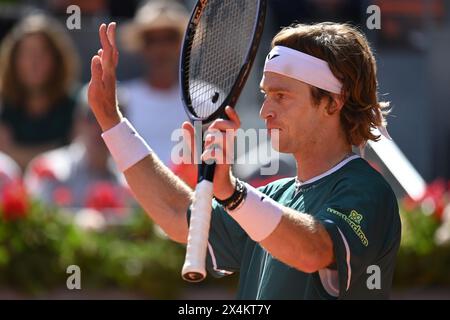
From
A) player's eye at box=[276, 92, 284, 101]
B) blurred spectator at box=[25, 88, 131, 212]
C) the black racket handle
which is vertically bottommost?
the black racket handle

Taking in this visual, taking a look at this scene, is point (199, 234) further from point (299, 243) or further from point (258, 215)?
point (299, 243)

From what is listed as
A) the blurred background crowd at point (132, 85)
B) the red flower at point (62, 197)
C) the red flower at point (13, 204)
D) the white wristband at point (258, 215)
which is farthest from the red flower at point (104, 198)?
the white wristband at point (258, 215)

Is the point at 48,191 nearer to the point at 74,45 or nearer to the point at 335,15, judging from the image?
the point at 74,45

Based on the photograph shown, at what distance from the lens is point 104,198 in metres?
6.26

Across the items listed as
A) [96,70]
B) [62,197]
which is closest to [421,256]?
[62,197]

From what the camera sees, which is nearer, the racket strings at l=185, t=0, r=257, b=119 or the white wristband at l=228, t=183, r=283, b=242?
the white wristband at l=228, t=183, r=283, b=242

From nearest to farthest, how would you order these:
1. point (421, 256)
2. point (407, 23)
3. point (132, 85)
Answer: point (421, 256)
point (132, 85)
point (407, 23)

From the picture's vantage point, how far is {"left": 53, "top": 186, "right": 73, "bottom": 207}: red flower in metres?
6.17

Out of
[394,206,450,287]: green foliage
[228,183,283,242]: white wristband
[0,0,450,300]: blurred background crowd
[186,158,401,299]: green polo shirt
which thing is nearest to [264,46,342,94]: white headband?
[186,158,401,299]: green polo shirt

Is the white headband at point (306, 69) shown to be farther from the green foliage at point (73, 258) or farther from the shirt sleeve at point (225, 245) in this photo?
the green foliage at point (73, 258)

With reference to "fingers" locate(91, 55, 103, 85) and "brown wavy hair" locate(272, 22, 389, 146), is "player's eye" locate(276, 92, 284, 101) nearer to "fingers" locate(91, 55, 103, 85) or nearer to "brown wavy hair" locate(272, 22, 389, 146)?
"brown wavy hair" locate(272, 22, 389, 146)

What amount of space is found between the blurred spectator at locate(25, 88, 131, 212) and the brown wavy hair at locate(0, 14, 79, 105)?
37cm

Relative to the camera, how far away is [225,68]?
3441 mm

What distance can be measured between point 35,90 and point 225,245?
414cm
